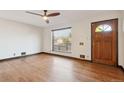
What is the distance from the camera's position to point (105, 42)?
4.48m

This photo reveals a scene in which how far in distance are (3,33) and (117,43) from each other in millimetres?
5399

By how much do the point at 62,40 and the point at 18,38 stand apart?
2.62 m

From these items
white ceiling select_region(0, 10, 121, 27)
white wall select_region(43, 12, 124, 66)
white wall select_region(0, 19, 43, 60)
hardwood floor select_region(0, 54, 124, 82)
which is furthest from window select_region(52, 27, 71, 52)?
hardwood floor select_region(0, 54, 124, 82)

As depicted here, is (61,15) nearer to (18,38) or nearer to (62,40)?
(62,40)

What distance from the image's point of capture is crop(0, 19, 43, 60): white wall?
5664mm

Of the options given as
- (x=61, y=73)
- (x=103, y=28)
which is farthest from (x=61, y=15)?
(x=61, y=73)

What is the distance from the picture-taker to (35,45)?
24.6 ft

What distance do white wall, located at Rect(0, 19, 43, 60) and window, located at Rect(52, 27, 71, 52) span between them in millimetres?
1252

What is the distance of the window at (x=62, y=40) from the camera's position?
625cm

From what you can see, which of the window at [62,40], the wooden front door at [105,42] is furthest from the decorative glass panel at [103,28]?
the window at [62,40]
